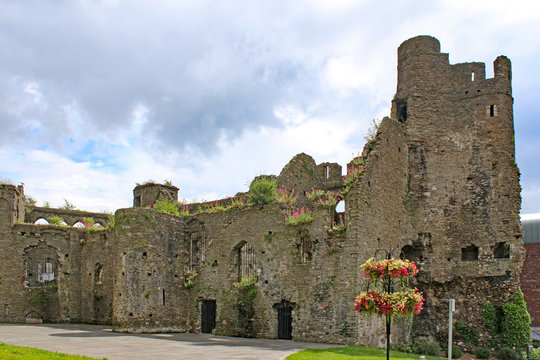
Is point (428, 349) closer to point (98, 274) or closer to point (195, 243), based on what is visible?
point (195, 243)

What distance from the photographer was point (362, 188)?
22.1 metres

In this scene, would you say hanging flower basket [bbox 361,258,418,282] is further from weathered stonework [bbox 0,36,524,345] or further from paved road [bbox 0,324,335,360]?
weathered stonework [bbox 0,36,524,345]

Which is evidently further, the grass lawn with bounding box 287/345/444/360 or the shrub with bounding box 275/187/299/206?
the shrub with bounding box 275/187/299/206

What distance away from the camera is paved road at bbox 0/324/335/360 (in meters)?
16.7

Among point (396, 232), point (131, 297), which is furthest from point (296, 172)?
point (131, 297)

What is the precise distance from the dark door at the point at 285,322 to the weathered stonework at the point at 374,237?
0.23 feet

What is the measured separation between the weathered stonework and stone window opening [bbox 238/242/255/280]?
0.33ft

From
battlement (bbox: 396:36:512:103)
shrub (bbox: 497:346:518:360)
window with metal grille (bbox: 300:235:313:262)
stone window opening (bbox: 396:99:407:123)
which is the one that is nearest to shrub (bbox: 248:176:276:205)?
window with metal grille (bbox: 300:235:313:262)

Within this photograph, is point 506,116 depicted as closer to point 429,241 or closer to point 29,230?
point 429,241

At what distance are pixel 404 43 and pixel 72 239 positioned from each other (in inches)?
901

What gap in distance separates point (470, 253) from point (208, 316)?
12836mm

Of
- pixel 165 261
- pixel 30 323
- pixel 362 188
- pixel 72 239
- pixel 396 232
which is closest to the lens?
pixel 362 188

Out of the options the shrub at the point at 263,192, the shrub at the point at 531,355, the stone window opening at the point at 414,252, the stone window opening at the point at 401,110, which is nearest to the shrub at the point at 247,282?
the shrub at the point at 263,192

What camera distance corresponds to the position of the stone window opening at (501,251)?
24.3 m
